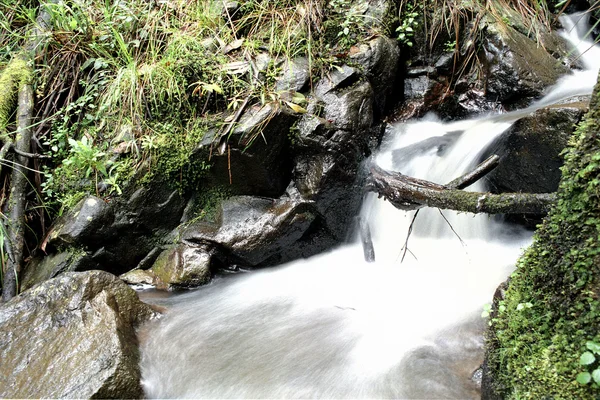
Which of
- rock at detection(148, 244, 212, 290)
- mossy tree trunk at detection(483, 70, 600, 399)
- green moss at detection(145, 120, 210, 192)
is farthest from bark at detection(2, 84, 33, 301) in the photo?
mossy tree trunk at detection(483, 70, 600, 399)

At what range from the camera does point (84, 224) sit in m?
3.86

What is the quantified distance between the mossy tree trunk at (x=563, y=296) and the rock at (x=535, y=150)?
6.29 ft

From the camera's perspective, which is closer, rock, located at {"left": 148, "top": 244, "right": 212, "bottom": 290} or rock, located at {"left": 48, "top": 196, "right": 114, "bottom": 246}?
rock, located at {"left": 48, "top": 196, "right": 114, "bottom": 246}

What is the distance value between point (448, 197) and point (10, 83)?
192 inches

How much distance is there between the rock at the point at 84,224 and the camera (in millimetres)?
3855

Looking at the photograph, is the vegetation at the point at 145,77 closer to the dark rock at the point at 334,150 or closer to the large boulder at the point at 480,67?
the dark rock at the point at 334,150

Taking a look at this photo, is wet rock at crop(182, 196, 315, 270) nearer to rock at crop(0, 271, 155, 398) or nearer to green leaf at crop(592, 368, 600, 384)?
rock at crop(0, 271, 155, 398)

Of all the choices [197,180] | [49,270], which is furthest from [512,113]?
[49,270]

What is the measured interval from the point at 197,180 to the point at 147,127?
0.78 meters

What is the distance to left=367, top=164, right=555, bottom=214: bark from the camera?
2.34 m

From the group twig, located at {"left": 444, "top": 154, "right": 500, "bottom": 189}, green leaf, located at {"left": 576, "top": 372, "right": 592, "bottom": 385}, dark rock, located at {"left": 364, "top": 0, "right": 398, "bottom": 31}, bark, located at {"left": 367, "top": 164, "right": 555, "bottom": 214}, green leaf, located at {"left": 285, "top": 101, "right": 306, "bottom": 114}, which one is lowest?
green leaf, located at {"left": 576, "top": 372, "right": 592, "bottom": 385}

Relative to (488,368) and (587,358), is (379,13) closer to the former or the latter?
(488,368)

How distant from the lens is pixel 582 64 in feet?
16.2

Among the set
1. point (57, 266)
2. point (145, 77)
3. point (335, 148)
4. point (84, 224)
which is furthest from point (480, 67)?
point (57, 266)
